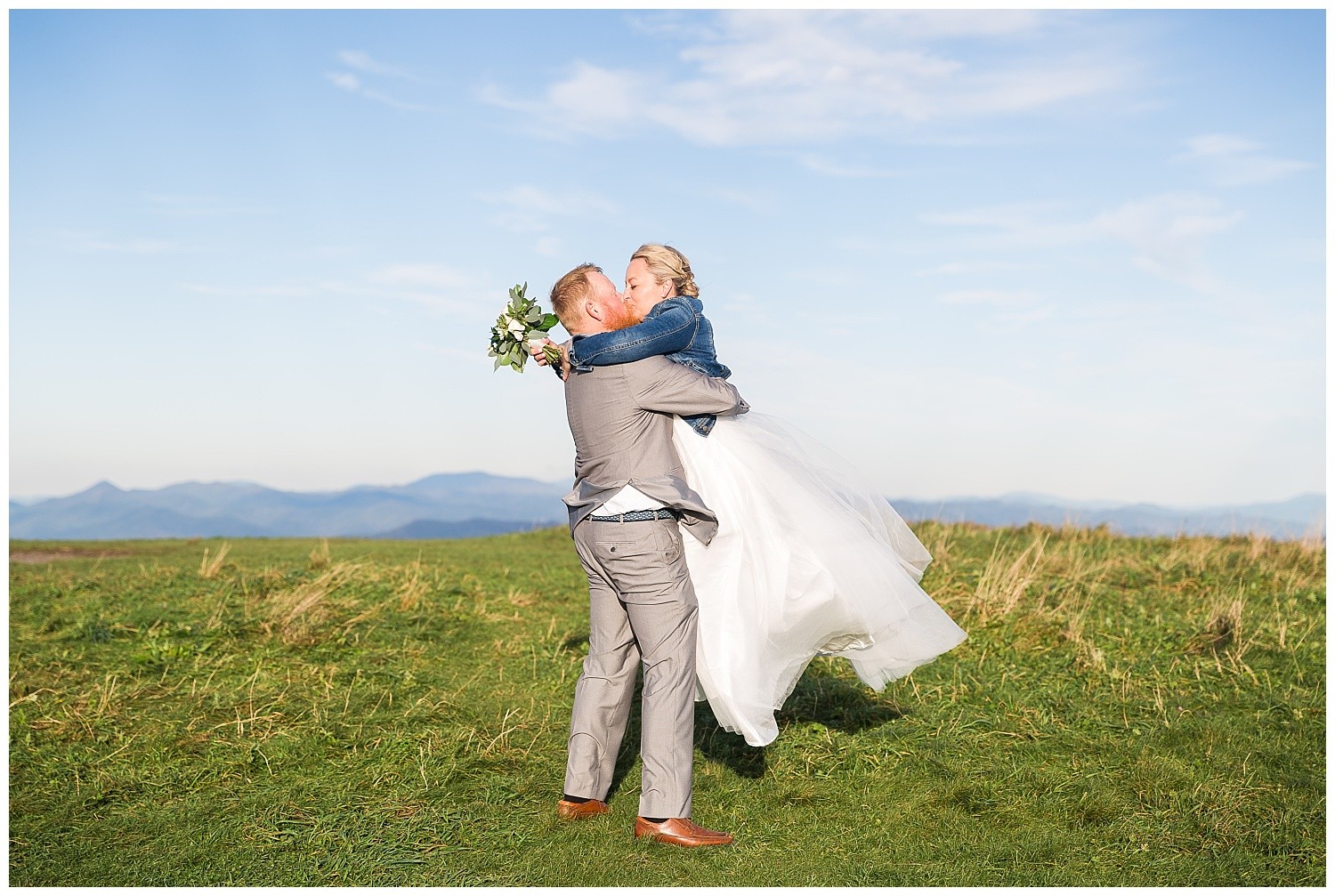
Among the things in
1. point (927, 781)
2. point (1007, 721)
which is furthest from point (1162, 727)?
point (927, 781)

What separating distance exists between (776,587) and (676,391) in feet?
3.22

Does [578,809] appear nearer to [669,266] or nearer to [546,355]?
[546,355]

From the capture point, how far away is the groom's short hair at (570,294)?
4.92 meters

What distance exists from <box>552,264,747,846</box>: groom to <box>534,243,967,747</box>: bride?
0.39 feet

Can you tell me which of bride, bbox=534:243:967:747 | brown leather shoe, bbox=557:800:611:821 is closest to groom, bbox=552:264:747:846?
bride, bbox=534:243:967:747

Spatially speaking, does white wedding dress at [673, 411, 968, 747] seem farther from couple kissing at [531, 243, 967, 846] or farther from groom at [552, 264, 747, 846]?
groom at [552, 264, 747, 846]

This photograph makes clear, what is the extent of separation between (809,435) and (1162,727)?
9.72 feet

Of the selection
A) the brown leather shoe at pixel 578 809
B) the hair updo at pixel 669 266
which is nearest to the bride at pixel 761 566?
the hair updo at pixel 669 266

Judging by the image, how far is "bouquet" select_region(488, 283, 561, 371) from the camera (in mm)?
5227

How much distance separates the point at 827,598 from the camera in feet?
16.3

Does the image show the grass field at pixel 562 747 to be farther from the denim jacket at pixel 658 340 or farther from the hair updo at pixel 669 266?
the hair updo at pixel 669 266

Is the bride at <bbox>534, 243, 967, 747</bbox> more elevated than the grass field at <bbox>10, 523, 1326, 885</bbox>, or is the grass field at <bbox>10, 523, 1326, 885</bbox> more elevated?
the bride at <bbox>534, 243, 967, 747</bbox>

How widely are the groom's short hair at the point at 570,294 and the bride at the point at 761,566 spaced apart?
16cm

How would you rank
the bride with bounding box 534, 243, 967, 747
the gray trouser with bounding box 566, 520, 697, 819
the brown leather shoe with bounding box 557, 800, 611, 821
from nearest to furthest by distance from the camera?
the gray trouser with bounding box 566, 520, 697, 819 → the bride with bounding box 534, 243, 967, 747 → the brown leather shoe with bounding box 557, 800, 611, 821
